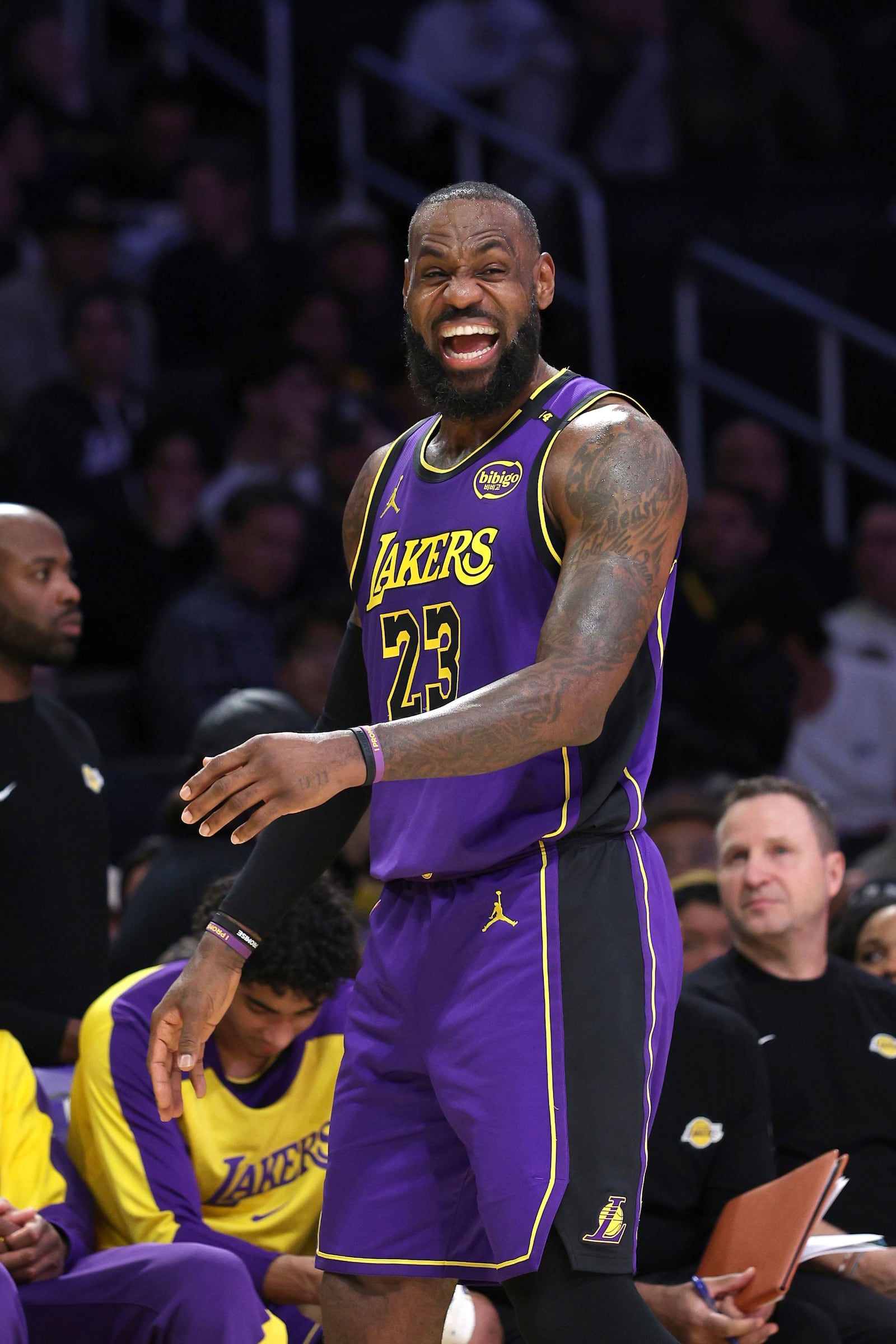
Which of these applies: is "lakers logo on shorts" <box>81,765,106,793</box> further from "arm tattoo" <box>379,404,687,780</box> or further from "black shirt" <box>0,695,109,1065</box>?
"arm tattoo" <box>379,404,687,780</box>

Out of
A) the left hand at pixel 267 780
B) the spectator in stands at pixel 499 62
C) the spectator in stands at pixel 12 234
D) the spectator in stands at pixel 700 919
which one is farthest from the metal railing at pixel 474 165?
the left hand at pixel 267 780

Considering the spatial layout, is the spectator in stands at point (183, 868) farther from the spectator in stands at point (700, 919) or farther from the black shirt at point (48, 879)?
the spectator in stands at point (700, 919)

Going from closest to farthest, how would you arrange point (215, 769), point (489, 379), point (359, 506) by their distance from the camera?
point (215, 769), point (489, 379), point (359, 506)

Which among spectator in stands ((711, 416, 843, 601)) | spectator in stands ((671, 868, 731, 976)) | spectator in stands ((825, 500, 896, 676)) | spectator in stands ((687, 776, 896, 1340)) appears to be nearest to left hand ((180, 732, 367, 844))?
spectator in stands ((687, 776, 896, 1340))

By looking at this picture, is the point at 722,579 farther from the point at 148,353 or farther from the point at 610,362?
the point at 148,353

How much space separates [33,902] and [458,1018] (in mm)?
1768

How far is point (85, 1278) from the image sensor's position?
3.38m

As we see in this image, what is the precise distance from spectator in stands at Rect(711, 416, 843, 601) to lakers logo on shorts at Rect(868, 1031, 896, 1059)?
4178 millimetres

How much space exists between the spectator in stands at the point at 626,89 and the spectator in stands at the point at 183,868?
20.2 feet

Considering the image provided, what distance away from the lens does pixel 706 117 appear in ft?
33.2

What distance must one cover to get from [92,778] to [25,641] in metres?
0.34

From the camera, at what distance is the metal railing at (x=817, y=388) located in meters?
8.59

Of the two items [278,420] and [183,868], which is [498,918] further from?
[278,420]

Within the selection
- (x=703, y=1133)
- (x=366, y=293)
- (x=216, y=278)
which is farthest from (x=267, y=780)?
(x=366, y=293)
